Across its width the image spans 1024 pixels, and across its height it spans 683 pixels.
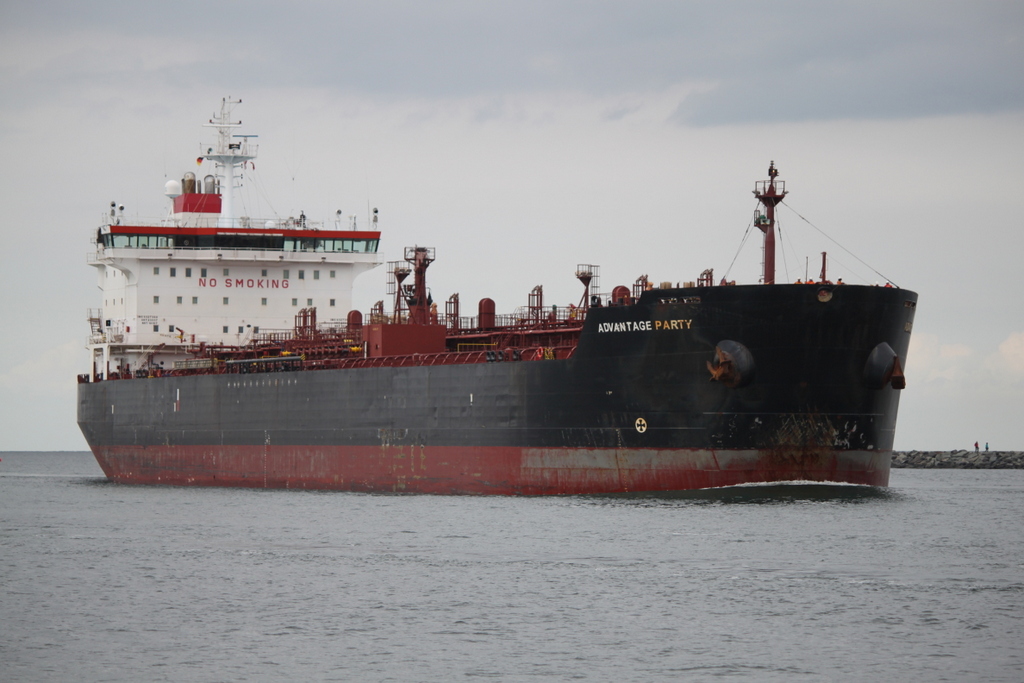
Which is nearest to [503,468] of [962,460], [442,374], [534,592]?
[442,374]

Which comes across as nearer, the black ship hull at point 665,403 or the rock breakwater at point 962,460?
the black ship hull at point 665,403

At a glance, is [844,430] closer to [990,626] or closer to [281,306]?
[990,626]

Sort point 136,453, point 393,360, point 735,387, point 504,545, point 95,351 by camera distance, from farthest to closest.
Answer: point 95,351
point 136,453
point 393,360
point 735,387
point 504,545

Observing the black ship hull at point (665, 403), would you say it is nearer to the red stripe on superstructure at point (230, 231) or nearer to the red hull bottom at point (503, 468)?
the red hull bottom at point (503, 468)

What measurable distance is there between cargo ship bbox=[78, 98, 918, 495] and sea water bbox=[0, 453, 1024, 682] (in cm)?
125

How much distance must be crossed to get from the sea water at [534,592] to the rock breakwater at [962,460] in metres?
36.3

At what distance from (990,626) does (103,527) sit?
18489mm

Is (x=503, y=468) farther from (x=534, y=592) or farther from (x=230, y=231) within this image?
(x=230, y=231)

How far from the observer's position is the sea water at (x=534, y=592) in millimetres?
14992

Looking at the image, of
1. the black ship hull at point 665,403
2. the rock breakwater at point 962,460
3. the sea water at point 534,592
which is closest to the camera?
the sea water at point 534,592

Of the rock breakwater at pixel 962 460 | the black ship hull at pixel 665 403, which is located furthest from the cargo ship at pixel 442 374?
the rock breakwater at pixel 962 460

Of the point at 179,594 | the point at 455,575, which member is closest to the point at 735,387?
the point at 455,575

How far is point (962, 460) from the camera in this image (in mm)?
64438

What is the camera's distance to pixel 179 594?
753 inches
